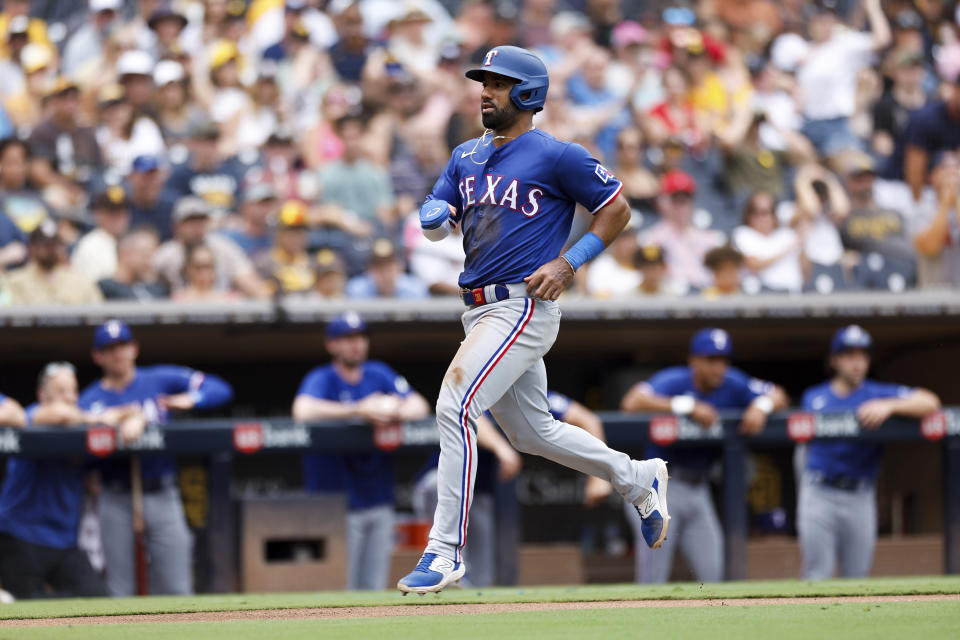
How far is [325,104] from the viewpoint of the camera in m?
10.1

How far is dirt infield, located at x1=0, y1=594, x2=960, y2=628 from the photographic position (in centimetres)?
436

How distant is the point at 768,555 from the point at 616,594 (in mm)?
2430

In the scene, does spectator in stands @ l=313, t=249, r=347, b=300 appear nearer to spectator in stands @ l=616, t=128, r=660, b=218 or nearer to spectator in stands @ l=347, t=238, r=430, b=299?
spectator in stands @ l=347, t=238, r=430, b=299

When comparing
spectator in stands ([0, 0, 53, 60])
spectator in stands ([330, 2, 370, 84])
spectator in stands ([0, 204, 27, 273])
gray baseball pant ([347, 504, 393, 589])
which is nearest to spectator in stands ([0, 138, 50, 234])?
spectator in stands ([0, 204, 27, 273])

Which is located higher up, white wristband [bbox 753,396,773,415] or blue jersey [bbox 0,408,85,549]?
white wristband [bbox 753,396,773,415]

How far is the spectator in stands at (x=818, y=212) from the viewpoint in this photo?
30.3 ft

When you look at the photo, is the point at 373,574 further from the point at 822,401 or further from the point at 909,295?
the point at 909,295

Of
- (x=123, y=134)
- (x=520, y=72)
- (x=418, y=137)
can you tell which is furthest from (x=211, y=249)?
(x=520, y=72)

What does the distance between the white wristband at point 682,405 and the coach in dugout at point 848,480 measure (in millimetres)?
671

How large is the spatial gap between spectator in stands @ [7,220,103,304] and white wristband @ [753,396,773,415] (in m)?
3.74

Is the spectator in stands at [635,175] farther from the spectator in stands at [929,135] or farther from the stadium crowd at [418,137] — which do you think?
the spectator in stands at [929,135]

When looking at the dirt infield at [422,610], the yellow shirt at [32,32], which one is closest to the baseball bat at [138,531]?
the dirt infield at [422,610]

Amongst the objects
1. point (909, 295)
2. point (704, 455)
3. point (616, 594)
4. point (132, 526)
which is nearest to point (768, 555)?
point (704, 455)

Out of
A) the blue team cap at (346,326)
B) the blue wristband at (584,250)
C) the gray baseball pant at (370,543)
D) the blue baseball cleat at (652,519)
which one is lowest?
the gray baseball pant at (370,543)
